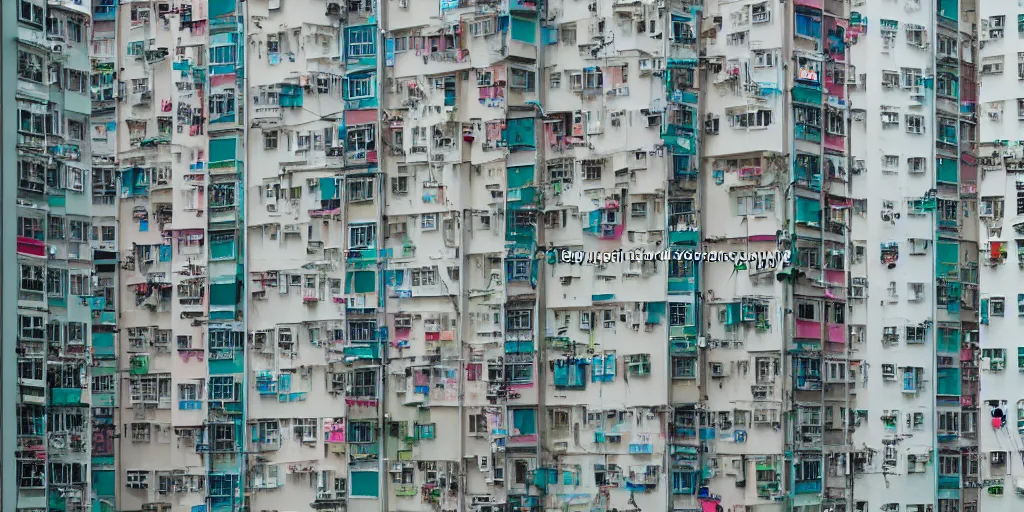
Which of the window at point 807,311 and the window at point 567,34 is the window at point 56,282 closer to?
the window at point 567,34

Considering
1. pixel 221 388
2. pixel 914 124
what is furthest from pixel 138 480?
pixel 914 124

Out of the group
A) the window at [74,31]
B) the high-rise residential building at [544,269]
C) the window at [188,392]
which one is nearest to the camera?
the window at [74,31]

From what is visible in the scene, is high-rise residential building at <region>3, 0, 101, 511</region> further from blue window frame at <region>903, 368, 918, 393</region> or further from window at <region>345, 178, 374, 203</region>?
blue window frame at <region>903, 368, 918, 393</region>

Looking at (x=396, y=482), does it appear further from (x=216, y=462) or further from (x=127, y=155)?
(x=127, y=155)

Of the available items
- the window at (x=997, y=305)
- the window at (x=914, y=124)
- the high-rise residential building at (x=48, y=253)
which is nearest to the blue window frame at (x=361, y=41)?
the high-rise residential building at (x=48, y=253)

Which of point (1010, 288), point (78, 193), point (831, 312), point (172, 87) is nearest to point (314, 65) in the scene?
point (172, 87)

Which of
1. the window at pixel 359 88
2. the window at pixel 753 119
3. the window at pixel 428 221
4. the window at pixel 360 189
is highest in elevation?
the window at pixel 359 88

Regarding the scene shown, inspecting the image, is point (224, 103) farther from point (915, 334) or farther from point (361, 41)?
point (915, 334)
